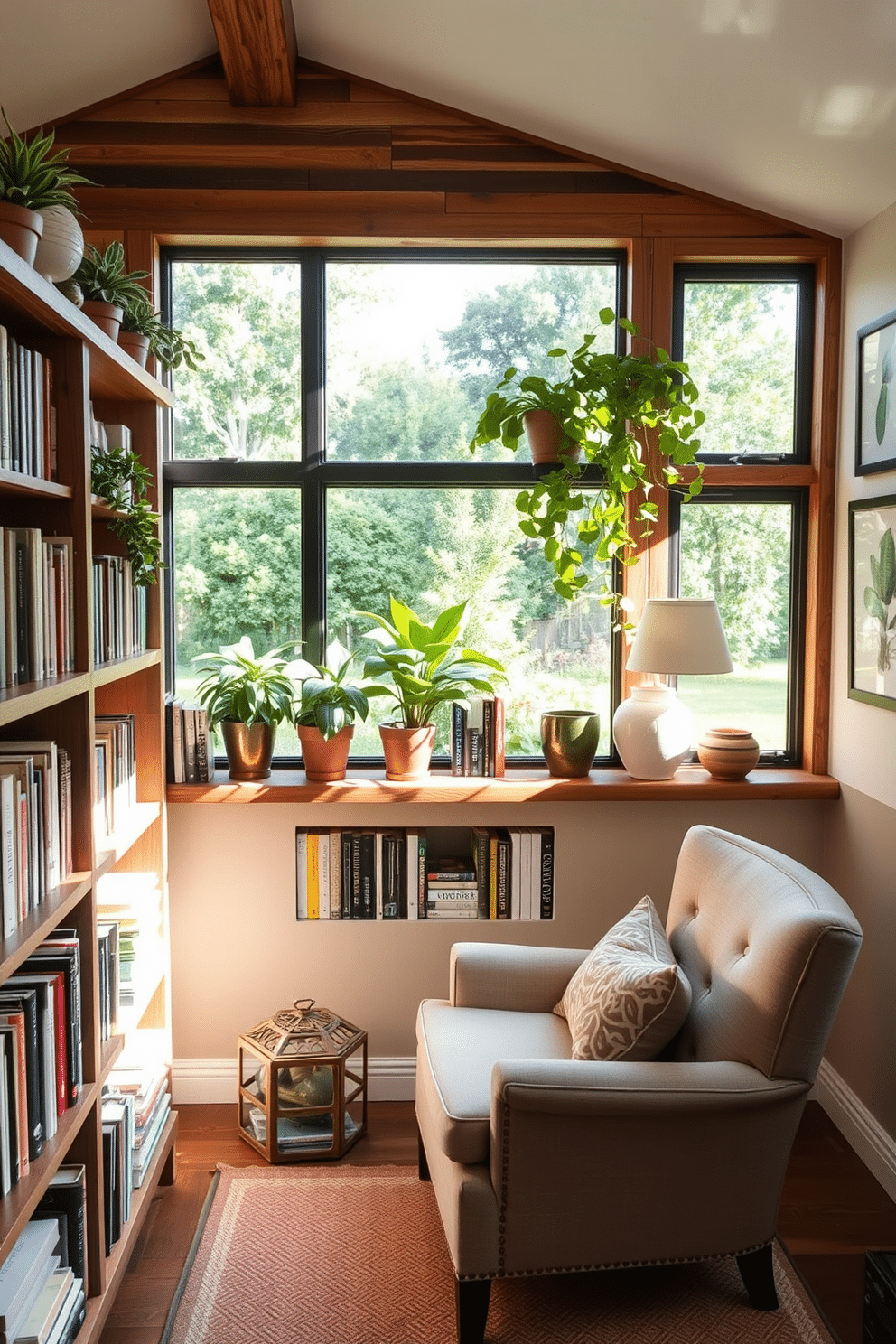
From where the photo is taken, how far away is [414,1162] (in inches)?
115

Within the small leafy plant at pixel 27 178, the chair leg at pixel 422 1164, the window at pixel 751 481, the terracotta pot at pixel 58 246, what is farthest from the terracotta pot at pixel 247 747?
the small leafy plant at pixel 27 178

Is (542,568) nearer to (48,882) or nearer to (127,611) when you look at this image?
(127,611)

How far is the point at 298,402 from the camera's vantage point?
3348 millimetres

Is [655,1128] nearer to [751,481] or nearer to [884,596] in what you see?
[884,596]

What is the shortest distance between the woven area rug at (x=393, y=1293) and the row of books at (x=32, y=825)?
1068mm

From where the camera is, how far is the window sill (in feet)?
10.2

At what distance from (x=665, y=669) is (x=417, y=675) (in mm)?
727

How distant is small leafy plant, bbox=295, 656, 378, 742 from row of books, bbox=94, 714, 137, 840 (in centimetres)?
49

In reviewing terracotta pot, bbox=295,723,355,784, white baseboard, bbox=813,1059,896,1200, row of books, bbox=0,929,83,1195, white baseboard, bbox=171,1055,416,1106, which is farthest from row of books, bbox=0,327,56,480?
white baseboard, bbox=813,1059,896,1200

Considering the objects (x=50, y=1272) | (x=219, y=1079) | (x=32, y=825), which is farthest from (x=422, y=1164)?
(x=32, y=825)

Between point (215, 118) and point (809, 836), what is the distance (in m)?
2.74

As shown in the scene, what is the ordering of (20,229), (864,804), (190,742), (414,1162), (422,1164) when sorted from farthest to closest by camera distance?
(190,742) → (864,804) → (414,1162) → (422,1164) → (20,229)

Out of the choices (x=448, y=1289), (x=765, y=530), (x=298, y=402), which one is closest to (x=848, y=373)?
(x=765, y=530)

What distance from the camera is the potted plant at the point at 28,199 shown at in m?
1.73
